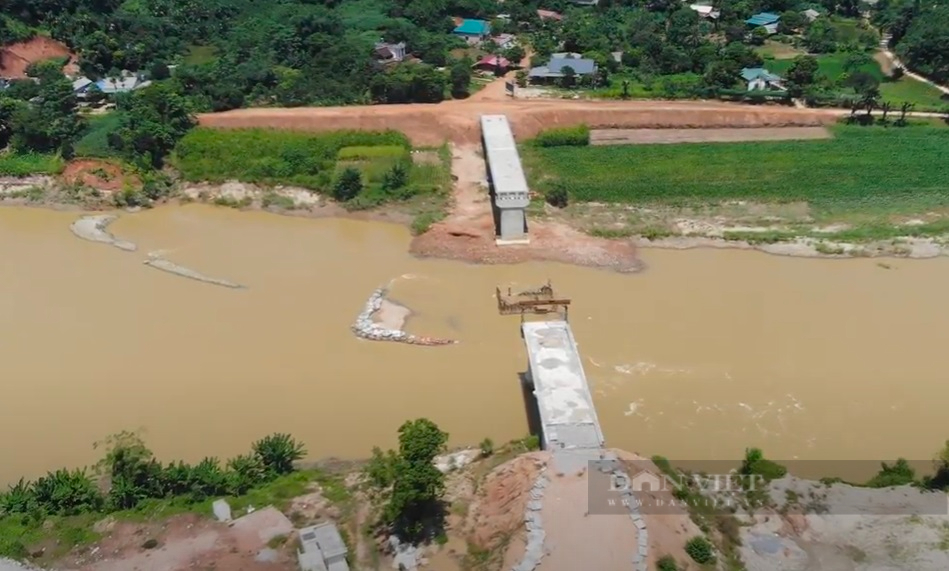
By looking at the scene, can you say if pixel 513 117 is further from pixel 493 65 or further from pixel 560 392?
pixel 560 392

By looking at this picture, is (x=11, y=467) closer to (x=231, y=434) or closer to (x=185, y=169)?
(x=231, y=434)

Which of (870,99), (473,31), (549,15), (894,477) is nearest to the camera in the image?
(894,477)

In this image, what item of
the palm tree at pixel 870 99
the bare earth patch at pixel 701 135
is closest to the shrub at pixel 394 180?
the bare earth patch at pixel 701 135

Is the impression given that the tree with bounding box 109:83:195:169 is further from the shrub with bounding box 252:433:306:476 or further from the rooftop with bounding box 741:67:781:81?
the rooftop with bounding box 741:67:781:81

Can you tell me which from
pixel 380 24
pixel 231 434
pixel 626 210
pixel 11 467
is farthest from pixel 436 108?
pixel 11 467

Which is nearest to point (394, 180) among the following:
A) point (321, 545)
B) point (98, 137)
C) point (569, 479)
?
point (98, 137)

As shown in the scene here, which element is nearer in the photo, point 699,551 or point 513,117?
point 699,551
